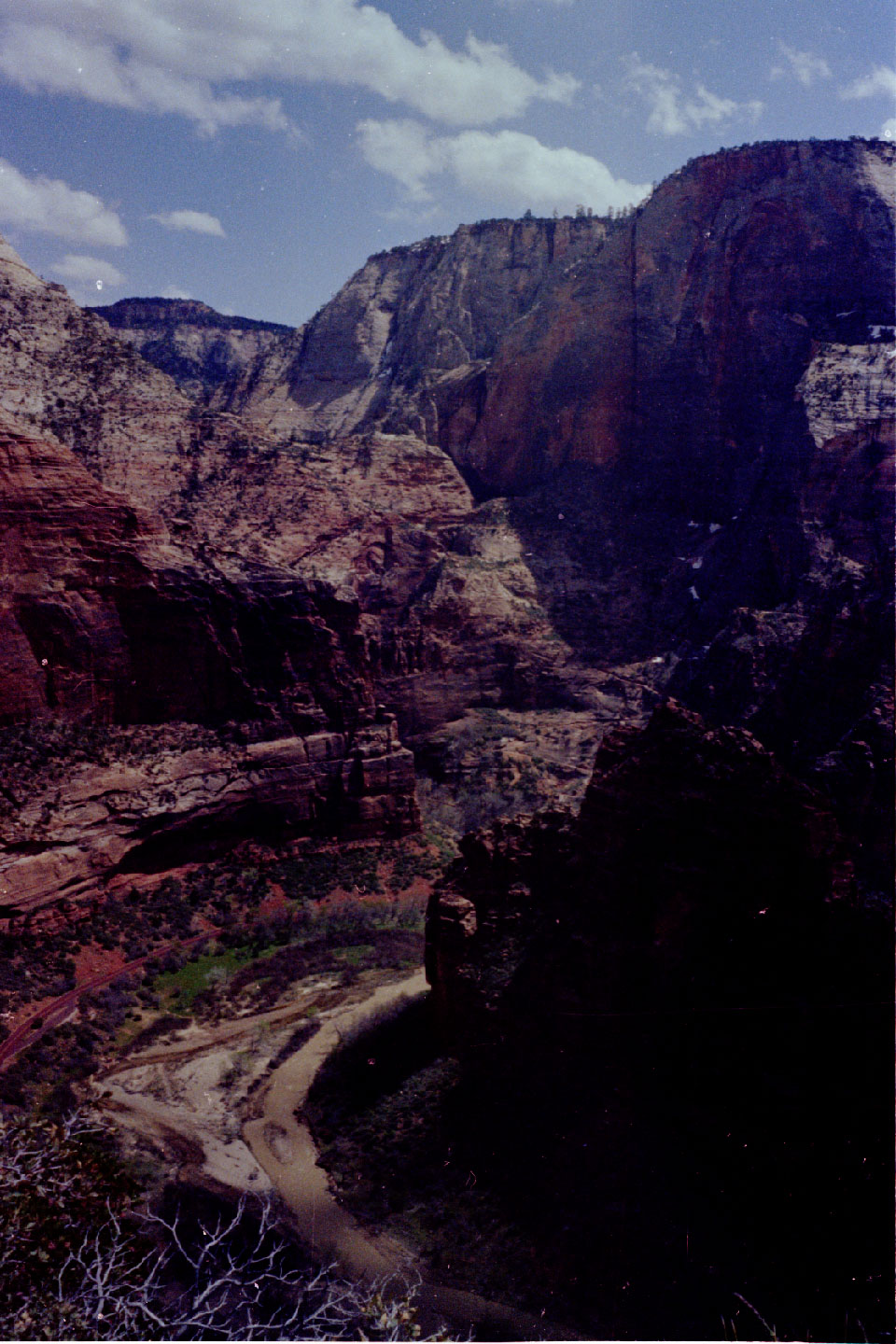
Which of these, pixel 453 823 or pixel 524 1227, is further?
pixel 453 823

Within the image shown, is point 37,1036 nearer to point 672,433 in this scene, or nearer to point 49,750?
point 49,750

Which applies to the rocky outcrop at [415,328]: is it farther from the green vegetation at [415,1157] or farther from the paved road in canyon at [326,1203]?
the green vegetation at [415,1157]

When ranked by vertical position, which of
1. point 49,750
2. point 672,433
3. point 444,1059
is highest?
point 672,433

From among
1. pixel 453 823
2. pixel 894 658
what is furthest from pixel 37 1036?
pixel 894 658

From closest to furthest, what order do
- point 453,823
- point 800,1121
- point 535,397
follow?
1. point 800,1121
2. point 453,823
3. point 535,397

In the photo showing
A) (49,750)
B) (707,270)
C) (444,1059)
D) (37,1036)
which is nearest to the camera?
(444,1059)

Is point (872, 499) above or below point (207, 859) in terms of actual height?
above
